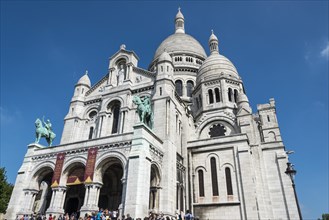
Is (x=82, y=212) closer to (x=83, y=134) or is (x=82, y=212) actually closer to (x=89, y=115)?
(x=83, y=134)

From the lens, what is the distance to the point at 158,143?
22.4 meters

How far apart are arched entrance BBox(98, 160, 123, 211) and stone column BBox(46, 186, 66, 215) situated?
153 inches

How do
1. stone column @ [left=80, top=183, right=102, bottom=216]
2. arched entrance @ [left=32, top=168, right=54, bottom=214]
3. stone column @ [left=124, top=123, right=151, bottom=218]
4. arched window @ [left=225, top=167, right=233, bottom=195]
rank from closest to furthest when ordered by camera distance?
stone column @ [left=124, top=123, right=151, bottom=218] → stone column @ [left=80, top=183, right=102, bottom=216] → arched entrance @ [left=32, top=168, right=54, bottom=214] → arched window @ [left=225, top=167, right=233, bottom=195]

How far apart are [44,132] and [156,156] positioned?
39.8 feet

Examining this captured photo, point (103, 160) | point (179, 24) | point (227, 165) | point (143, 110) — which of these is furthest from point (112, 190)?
point (179, 24)

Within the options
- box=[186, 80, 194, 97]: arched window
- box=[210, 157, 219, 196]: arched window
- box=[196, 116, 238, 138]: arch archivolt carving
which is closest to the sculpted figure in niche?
box=[196, 116, 238, 138]: arch archivolt carving

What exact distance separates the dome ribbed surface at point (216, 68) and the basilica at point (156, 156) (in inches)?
17.6

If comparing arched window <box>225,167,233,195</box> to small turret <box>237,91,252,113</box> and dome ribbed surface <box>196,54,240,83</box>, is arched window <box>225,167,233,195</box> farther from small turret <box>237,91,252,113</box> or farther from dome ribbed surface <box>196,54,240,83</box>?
dome ribbed surface <box>196,54,240,83</box>

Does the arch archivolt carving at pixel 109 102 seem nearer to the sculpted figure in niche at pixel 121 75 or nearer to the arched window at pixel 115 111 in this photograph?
the arched window at pixel 115 111

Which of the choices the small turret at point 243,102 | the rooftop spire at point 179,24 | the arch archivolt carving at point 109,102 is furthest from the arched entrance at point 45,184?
the rooftop spire at point 179,24

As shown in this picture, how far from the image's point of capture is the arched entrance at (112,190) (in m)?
22.9

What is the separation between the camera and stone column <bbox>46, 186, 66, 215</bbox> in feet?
65.6

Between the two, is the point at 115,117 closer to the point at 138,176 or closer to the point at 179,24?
the point at 138,176

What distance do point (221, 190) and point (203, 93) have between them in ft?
49.7
